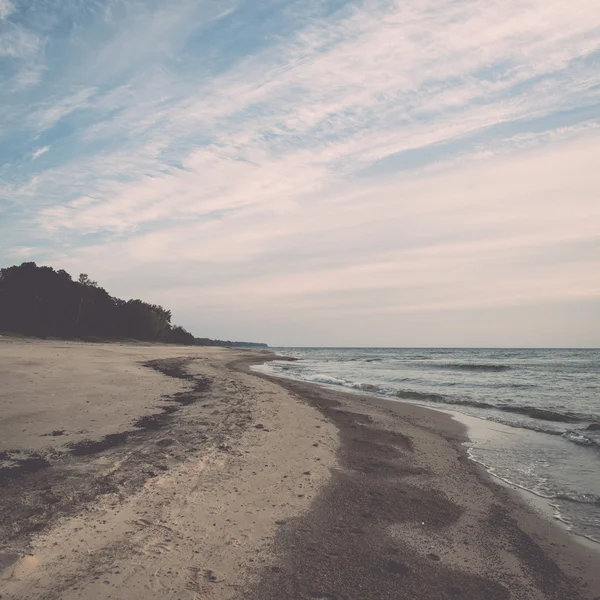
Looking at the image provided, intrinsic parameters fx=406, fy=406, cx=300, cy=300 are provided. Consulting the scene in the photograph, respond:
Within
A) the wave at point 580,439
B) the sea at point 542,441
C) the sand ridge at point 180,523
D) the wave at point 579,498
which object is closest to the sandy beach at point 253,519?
the sand ridge at point 180,523

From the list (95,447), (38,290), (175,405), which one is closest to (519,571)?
(95,447)

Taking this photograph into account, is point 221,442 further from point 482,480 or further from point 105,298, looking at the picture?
point 105,298

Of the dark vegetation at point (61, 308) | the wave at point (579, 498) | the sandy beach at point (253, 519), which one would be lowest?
the wave at point (579, 498)

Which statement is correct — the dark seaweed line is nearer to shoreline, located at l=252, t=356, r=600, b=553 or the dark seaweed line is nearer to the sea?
shoreline, located at l=252, t=356, r=600, b=553

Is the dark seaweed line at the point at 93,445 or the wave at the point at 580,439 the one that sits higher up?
the dark seaweed line at the point at 93,445

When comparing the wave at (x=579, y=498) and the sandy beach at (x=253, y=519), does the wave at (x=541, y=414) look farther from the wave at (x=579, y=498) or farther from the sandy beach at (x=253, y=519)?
the wave at (x=579, y=498)

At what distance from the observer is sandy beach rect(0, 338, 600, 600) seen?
3.93m

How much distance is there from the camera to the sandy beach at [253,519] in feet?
12.9

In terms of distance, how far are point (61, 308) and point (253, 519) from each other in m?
66.3

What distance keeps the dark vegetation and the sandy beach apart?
54.1 m

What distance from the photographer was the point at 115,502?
5.34 m

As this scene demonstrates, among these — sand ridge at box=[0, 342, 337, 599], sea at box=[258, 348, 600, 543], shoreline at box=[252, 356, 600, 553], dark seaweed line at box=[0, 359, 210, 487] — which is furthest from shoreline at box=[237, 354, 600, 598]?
dark seaweed line at box=[0, 359, 210, 487]

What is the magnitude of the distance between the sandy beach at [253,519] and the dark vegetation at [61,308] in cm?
5412

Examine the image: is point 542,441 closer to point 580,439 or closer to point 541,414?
point 580,439
